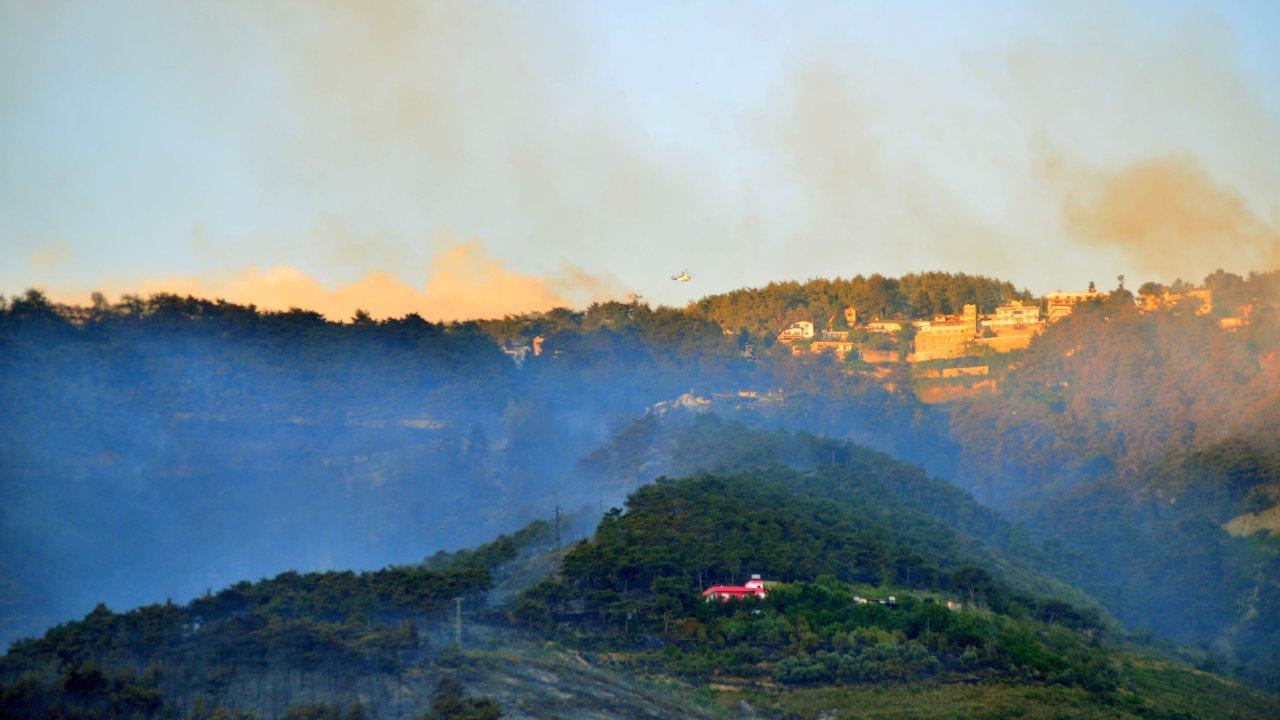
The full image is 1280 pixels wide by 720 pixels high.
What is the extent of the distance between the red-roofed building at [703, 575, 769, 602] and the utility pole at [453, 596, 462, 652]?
322 inches

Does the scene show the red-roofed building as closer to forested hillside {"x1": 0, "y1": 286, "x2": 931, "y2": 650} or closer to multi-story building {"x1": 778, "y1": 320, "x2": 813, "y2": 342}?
forested hillside {"x1": 0, "y1": 286, "x2": 931, "y2": 650}

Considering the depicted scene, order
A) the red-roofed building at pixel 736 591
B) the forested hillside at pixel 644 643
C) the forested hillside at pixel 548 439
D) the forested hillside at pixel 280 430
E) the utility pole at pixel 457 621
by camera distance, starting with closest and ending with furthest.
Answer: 1. the forested hillside at pixel 644 643
2. the utility pole at pixel 457 621
3. the red-roofed building at pixel 736 591
4. the forested hillside at pixel 548 439
5. the forested hillside at pixel 280 430

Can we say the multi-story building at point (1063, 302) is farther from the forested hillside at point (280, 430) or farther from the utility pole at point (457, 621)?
the utility pole at point (457, 621)

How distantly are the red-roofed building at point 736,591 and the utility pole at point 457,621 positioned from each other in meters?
8.17

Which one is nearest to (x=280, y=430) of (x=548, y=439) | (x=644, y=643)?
(x=548, y=439)

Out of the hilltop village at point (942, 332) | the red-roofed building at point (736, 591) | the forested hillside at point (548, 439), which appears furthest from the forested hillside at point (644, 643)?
the hilltop village at point (942, 332)

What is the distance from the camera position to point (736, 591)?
5031 cm

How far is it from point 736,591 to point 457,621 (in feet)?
32.4

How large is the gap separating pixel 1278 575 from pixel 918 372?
145 feet

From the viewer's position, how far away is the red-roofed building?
49469 millimetres

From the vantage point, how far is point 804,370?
4040 inches

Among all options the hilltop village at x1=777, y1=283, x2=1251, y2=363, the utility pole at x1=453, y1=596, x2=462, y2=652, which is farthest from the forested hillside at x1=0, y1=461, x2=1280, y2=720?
the hilltop village at x1=777, y1=283, x2=1251, y2=363

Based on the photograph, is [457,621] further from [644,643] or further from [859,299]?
[859,299]

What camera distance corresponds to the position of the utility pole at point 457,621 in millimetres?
44009
